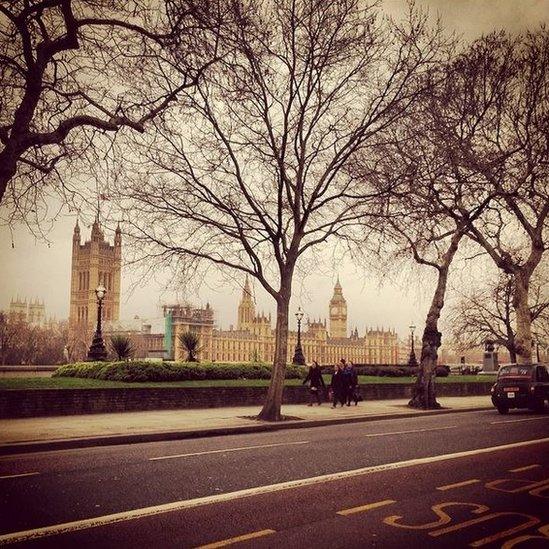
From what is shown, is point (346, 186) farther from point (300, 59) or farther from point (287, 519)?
point (287, 519)

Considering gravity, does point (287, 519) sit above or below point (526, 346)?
below

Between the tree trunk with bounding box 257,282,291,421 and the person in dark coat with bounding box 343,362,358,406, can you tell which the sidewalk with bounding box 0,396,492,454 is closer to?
the tree trunk with bounding box 257,282,291,421

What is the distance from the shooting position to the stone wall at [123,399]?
15.6 m

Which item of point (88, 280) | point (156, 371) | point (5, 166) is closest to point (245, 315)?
point (88, 280)

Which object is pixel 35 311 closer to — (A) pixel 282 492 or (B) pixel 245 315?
(A) pixel 282 492

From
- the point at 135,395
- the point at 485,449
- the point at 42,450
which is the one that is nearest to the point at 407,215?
the point at 485,449

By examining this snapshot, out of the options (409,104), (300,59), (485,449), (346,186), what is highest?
(300,59)

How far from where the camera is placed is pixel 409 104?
1712cm

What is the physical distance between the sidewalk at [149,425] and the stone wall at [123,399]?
0.47 m

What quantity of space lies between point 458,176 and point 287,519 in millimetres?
14752

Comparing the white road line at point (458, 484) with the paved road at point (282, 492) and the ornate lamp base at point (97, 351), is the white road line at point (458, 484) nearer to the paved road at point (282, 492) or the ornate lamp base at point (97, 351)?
the paved road at point (282, 492)

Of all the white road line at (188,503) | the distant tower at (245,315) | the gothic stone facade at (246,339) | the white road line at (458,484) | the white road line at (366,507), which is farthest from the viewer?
the distant tower at (245,315)

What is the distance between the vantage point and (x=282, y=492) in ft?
23.7

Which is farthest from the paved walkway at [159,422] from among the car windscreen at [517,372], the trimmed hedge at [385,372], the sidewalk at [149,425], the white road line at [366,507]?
the trimmed hedge at [385,372]
